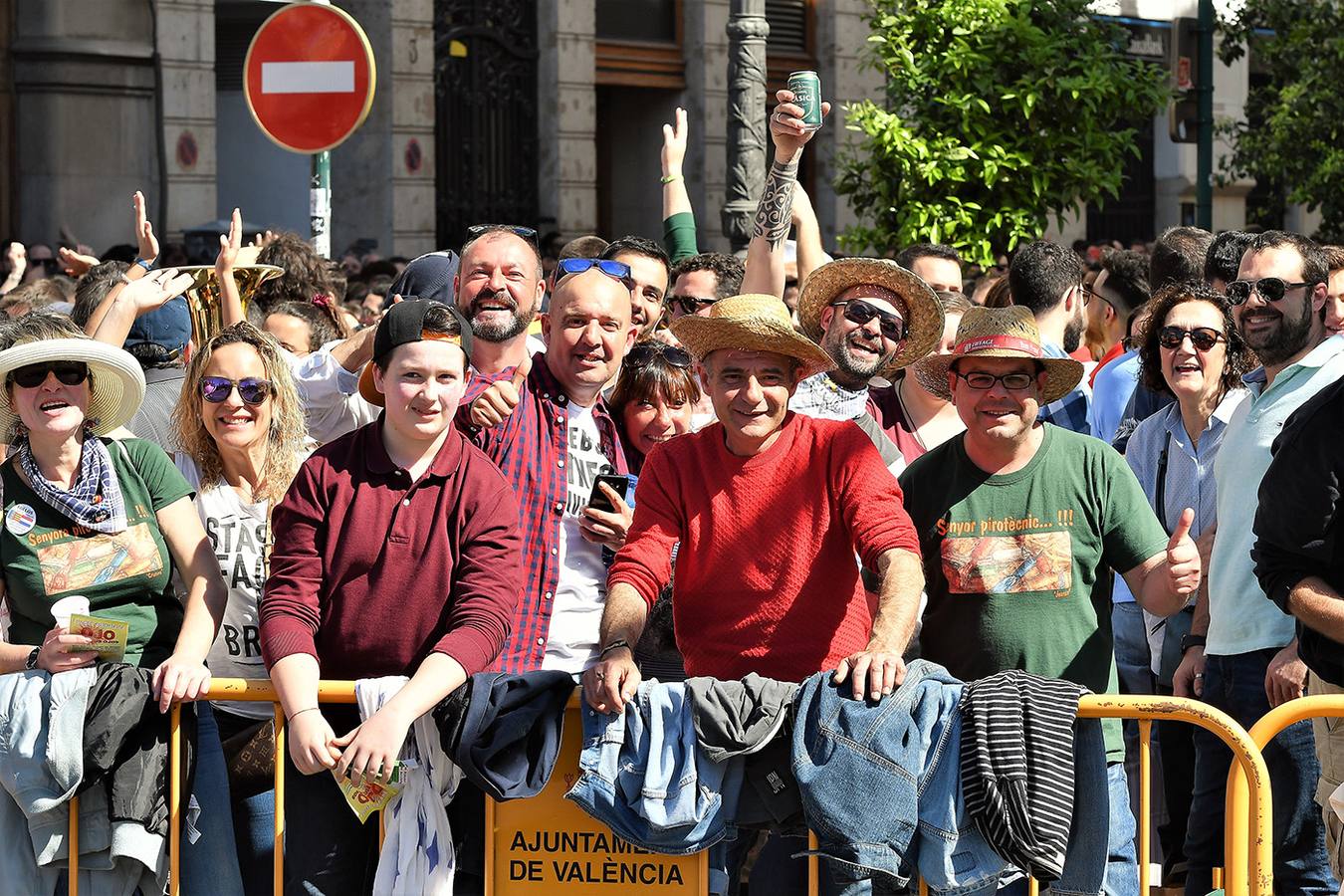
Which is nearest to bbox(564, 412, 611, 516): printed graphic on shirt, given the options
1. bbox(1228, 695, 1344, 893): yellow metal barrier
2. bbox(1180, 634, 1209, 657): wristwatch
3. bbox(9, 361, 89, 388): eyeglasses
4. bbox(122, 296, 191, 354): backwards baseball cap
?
bbox(9, 361, 89, 388): eyeglasses

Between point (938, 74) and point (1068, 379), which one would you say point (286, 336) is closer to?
point (1068, 379)

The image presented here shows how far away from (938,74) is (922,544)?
8578 millimetres

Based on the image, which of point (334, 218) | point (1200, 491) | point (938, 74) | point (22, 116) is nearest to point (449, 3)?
point (334, 218)

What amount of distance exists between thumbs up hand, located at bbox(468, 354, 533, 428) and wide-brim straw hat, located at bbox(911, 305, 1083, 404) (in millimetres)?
1248

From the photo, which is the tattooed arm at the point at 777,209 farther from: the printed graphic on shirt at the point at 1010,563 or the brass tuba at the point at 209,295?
the brass tuba at the point at 209,295

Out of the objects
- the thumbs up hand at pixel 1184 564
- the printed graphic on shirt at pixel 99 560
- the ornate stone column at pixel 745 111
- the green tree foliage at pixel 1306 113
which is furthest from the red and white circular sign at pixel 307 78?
the green tree foliage at pixel 1306 113

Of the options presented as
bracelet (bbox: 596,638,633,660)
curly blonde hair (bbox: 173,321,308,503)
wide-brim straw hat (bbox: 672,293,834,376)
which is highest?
wide-brim straw hat (bbox: 672,293,834,376)

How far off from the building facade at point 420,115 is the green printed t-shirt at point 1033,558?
11.6m

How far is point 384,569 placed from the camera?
4598mm

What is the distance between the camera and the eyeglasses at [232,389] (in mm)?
5297

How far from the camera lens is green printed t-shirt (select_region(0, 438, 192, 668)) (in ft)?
15.6

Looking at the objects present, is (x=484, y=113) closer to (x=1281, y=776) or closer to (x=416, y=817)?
(x=1281, y=776)

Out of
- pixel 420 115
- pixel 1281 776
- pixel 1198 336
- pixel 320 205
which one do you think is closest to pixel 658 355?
pixel 1198 336

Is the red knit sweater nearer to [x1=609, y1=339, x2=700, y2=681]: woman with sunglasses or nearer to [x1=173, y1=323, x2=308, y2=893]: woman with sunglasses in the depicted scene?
A: [x1=609, y1=339, x2=700, y2=681]: woman with sunglasses
